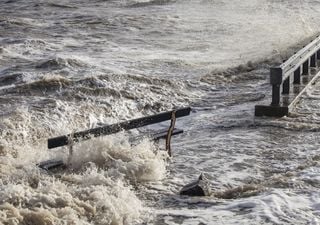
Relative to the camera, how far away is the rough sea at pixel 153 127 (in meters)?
5.86

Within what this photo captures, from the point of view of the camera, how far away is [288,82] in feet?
36.8

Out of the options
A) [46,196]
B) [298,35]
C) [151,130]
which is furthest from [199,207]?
[298,35]

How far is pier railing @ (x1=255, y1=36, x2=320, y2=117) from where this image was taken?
1002 cm

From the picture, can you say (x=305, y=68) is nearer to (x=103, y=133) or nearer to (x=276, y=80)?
(x=276, y=80)

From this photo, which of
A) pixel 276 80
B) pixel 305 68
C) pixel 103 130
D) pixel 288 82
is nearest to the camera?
pixel 103 130

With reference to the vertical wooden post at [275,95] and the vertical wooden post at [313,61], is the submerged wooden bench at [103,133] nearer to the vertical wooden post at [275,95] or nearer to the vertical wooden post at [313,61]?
the vertical wooden post at [275,95]

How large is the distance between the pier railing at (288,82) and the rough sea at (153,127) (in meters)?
0.24

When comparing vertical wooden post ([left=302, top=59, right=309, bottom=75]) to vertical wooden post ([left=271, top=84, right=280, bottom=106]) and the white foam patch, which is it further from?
the white foam patch

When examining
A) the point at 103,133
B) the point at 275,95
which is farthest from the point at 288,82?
the point at 103,133

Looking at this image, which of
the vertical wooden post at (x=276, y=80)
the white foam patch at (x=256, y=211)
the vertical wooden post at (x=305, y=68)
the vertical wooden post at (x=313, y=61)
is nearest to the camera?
the white foam patch at (x=256, y=211)

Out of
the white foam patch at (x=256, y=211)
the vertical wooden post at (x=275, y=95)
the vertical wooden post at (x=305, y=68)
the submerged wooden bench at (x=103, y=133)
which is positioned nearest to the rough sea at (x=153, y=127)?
the white foam patch at (x=256, y=211)

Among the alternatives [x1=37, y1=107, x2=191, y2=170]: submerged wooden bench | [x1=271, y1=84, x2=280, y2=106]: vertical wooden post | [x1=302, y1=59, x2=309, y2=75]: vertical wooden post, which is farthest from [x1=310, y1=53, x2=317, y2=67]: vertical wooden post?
[x1=37, y1=107, x2=191, y2=170]: submerged wooden bench

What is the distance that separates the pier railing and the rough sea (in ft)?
0.80

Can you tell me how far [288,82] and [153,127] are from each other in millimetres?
2886
